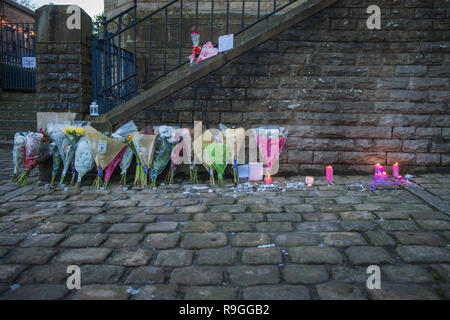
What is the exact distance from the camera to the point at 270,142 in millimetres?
5270

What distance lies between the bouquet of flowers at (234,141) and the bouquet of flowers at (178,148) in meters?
0.61

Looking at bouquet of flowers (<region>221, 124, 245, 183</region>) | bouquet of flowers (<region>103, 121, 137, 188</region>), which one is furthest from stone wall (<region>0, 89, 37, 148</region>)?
bouquet of flowers (<region>221, 124, 245, 183</region>)

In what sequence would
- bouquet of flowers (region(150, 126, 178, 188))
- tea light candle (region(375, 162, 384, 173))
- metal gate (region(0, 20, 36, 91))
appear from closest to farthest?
bouquet of flowers (region(150, 126, 178, 188)), tea light candle (region(375, 162, 384, 173)), metal gate (region(0, 20, 36, 91))

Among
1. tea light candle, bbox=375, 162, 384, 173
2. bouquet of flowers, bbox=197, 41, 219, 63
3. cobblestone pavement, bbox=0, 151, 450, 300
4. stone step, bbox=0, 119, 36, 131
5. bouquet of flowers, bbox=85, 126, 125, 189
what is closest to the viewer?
cobblestone pavement, bbox=0, 151, 450, 300

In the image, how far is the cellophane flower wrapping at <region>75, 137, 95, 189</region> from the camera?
4.88 m

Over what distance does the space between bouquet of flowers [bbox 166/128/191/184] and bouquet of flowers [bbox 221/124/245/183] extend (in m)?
0.61

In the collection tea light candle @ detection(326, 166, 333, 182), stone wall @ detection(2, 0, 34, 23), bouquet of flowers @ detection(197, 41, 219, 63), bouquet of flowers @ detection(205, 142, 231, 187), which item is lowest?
tea light candle @ detection(326, 166, 333, 182)

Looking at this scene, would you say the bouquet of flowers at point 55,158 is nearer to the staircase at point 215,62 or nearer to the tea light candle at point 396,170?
the staircase at point 215,62

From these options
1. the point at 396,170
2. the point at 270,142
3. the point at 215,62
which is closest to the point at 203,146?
the point at 270,142

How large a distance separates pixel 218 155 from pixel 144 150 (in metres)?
1.13

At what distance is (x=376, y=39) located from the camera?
5312 millimetres

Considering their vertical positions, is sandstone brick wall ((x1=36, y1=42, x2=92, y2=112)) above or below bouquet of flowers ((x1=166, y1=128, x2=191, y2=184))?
above

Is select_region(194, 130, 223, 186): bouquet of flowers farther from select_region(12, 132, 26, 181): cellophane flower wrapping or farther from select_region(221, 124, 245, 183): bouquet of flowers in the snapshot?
select_region(12, 132, 26, 181): cellophane flower wrapping
